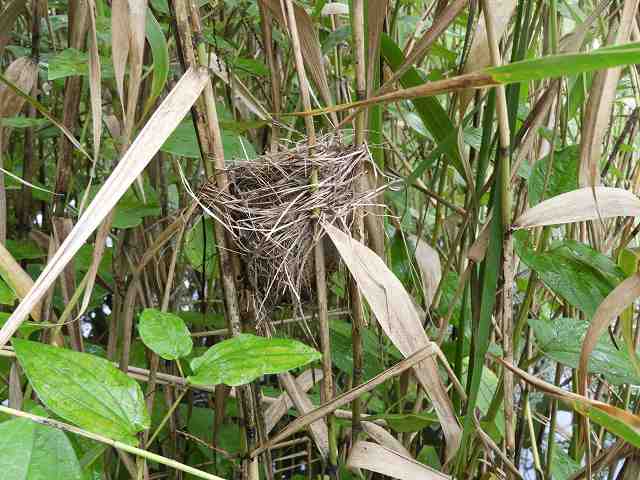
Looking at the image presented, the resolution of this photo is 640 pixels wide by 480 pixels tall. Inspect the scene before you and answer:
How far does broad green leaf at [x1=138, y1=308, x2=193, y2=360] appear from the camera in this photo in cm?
41

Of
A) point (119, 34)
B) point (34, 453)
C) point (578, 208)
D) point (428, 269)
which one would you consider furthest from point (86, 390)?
point (428, 269)

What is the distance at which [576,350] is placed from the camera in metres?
0.59

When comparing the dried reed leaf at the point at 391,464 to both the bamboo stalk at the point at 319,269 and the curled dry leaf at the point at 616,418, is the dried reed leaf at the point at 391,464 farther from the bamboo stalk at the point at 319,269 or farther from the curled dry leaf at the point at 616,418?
the curled dry leaf at the point at 616,418

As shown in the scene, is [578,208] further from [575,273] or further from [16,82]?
[16,82]

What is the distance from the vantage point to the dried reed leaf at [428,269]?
0.74 meters

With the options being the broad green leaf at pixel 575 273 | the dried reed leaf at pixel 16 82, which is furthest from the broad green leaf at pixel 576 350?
the dried reed leaf at pixel 16 82

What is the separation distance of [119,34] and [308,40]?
0.15 metres

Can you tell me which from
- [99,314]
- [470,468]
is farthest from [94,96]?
[99,314]

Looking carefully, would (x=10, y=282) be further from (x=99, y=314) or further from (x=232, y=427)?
(x=99, y=314)

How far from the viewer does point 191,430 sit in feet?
2.99

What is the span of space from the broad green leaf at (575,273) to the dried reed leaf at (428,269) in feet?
0.62

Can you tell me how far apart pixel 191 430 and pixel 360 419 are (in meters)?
0.39

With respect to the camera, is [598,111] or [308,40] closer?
[598,111]

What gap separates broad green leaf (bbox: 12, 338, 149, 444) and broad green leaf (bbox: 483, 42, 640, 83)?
0.84 ft
